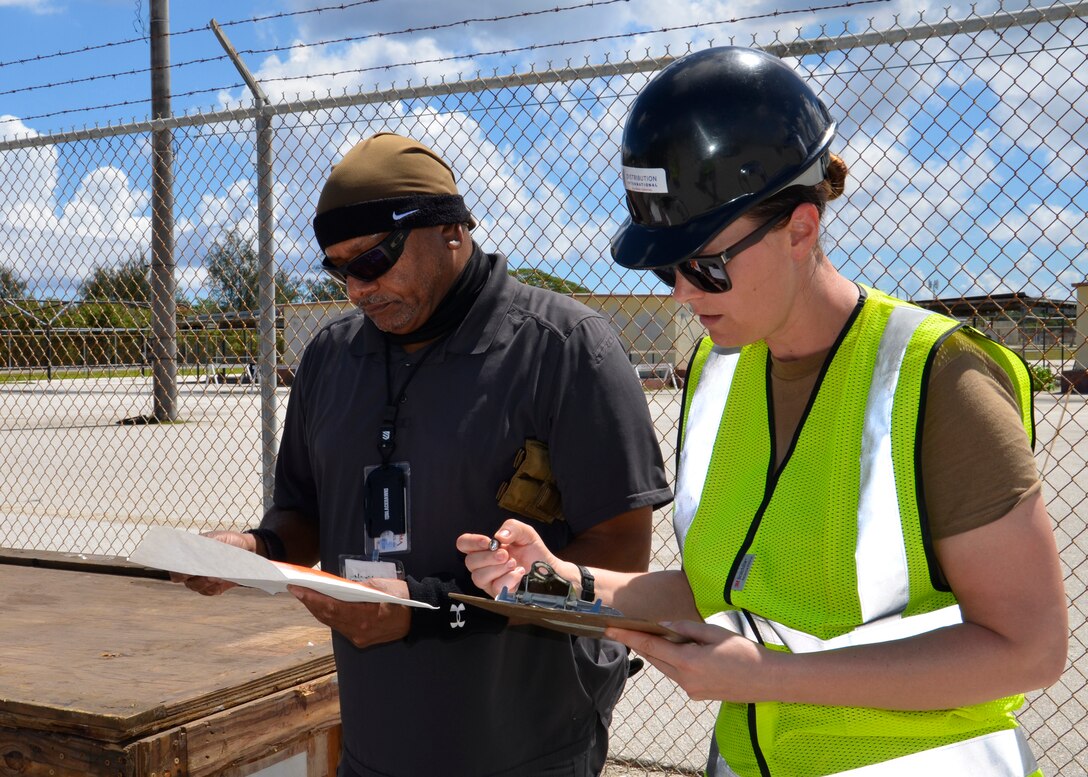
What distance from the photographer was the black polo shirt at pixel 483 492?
213 centimetres

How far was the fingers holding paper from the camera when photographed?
5.64 feet

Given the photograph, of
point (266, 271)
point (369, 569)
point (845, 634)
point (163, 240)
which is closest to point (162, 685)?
point (369, 569)

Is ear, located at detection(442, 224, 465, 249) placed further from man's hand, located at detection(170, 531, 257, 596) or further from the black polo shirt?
man's hand, located at detection(170, 531, 257, 596)

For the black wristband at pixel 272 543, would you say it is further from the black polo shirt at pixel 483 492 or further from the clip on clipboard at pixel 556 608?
the clip on clipboard at pixel 556 608

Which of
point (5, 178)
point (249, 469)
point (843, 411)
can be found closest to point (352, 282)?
point (843, 411)

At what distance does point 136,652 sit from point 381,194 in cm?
129

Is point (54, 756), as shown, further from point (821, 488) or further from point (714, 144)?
point (714, 144)

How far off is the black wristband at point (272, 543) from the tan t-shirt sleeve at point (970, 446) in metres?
1.60

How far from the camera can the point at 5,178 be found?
233 inches

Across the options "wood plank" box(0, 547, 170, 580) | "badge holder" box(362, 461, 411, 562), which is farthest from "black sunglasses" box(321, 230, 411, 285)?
"wood plank" box(0, 547, 170, 580)

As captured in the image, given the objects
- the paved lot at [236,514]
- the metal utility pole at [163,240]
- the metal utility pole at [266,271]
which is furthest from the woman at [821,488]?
the metal utility pole at [163,240]

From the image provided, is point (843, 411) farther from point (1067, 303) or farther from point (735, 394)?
point (1067, 303)

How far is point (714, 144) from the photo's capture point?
145 centimetres

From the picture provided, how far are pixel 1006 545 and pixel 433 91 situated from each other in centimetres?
344
